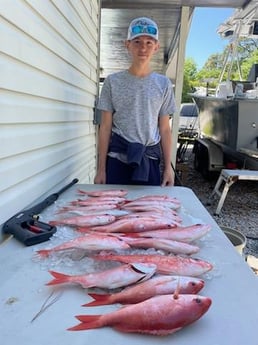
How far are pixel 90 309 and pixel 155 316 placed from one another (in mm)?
181

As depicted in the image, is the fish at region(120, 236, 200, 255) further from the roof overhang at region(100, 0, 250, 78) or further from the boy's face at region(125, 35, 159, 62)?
the roof overhang at region(100, 0, 250, 78)

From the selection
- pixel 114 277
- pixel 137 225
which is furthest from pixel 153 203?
pixel 114 277

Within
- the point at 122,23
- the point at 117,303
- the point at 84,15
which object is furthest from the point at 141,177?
the point at 122,23

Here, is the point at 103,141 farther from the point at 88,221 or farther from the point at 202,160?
the point at 202,160

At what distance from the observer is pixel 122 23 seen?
205 inches

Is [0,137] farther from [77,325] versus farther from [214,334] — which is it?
[214,334]

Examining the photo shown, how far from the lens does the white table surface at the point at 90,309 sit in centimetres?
75

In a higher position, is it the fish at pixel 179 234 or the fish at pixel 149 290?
the fish at pixel 179 234

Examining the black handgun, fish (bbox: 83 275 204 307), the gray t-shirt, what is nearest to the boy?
the gray t-shirt

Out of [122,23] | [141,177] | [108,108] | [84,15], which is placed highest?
[122,23]

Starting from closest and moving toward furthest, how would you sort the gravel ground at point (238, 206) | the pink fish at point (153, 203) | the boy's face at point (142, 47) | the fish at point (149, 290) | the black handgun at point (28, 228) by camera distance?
1. the fish at point (149, 290)
2. the black handgun at point (28, 228)
3. the pink fish at point (153, 203)
4. the boy's face at point (142, 47)
5. the gravel ground at point (238, 206)

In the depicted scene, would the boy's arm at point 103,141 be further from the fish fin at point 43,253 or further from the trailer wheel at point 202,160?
the trailer wheel at point 202,160

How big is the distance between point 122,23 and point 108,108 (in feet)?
11.5

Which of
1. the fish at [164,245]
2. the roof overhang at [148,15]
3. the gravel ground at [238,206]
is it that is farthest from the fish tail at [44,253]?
the roof overhang at [148,15]
